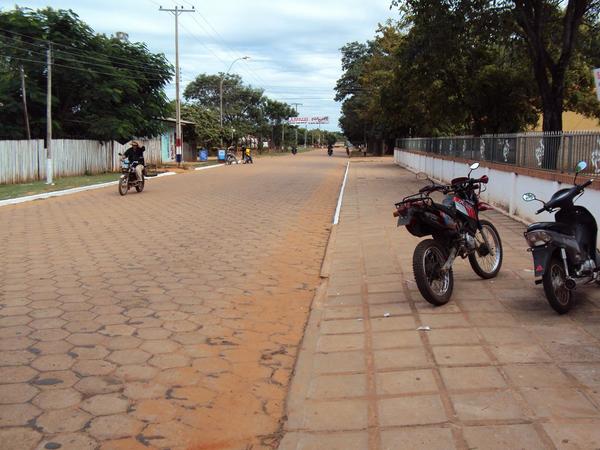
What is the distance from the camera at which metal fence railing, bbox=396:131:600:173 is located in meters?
8.52

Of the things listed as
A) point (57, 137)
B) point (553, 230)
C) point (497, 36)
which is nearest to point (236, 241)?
point (553, 230)

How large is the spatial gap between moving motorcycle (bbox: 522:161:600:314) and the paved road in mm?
2152

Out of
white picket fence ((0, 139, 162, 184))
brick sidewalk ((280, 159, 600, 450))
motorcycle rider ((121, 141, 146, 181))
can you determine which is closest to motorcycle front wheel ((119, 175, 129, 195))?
motorcycle rider ((121, 141, 146, 181))

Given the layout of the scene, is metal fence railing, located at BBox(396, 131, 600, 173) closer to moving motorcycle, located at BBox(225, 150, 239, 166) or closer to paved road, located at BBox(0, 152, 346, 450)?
paved road, located at BBox(0, 152, 346, 450)

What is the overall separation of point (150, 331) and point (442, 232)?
9.25 feet

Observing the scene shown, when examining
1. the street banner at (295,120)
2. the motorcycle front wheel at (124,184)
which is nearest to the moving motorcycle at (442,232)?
the motorcycle front wheel at (124,184)

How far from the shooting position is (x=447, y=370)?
3.95 meters

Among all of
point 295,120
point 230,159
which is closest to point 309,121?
point 295,120

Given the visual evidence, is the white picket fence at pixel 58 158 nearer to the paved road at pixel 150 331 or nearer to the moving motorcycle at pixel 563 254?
the paved road at pixel 150 331

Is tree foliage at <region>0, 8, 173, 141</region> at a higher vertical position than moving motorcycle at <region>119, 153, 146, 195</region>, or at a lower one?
higher

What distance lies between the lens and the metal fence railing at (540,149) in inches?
336

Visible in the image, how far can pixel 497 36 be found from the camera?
1880 cm

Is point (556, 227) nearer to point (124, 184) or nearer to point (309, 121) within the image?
point (124, 184)

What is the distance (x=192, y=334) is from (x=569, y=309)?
10.6 feet
